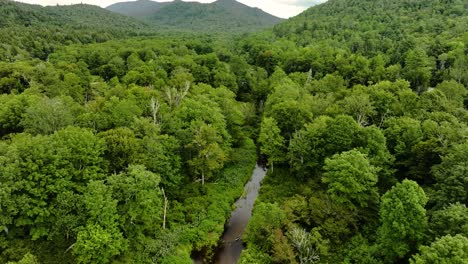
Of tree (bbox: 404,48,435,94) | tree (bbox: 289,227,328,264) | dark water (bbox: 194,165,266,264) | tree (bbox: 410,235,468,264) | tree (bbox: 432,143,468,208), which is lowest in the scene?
dark water (bbox: 194,165,266,264)

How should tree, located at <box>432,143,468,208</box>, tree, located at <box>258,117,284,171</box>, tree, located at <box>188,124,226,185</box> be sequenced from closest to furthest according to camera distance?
tree, located at <box>432,143,468,208</box>
tree, located at <box>188,124,226,185</box>
tree, located at <box>258,117,284,171</box>

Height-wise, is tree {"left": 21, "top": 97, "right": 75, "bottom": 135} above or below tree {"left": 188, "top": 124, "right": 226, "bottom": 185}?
above

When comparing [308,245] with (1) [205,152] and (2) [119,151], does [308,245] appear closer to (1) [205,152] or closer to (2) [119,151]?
(1) [205,152]

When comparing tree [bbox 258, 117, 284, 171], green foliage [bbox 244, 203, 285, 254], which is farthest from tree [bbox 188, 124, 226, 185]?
green foliage [bbox 244, 203, 285, 254]

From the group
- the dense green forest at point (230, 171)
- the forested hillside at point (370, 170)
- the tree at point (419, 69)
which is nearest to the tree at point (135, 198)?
the dense green forest at point (230, 171)

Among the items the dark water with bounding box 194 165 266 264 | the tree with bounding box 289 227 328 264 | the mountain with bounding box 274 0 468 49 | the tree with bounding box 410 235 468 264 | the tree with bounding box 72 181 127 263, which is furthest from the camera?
the mountain with bounding box 274 0 468 49

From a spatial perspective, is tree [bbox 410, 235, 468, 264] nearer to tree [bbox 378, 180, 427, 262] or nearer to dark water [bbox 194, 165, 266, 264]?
tree [bbox 378, 180, 427, 262]

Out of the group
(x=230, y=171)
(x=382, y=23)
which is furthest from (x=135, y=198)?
(x=382, y=23)
